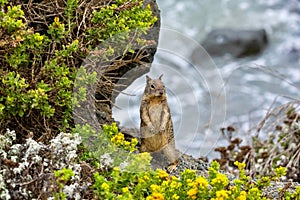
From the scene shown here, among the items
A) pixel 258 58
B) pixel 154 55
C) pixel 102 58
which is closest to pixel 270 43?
pixel 258 58

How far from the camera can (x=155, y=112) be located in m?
3.38

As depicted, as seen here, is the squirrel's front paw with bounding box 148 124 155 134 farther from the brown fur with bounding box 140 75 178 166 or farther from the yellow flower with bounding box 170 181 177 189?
the yellow flower with bounding box 170 181 177 189

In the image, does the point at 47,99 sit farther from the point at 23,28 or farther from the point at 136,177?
the point at 136,177

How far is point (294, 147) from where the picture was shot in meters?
5.14

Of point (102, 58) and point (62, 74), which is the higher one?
point (102, 58)

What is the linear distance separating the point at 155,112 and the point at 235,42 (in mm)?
4241

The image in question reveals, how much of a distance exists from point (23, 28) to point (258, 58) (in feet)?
15.1

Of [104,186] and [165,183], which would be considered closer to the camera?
[104,186]

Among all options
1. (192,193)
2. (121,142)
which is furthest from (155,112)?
(192,193)

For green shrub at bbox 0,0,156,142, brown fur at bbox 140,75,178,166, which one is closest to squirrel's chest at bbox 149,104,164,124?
brown fur at bbox 140,75,178,166

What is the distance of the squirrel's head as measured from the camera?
3318mm

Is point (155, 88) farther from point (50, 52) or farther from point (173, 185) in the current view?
point (173, 185)

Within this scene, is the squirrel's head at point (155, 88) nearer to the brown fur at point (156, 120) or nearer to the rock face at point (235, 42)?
the brown fur at point (156, 120)

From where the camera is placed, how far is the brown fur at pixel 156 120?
3338mm
